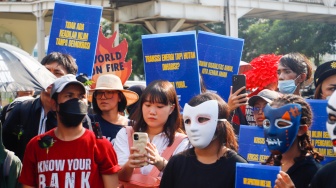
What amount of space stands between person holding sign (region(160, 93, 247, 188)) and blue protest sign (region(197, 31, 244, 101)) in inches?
80.4

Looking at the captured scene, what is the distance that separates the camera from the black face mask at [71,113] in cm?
432

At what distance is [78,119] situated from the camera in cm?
433

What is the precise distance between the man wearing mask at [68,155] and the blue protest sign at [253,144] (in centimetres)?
95

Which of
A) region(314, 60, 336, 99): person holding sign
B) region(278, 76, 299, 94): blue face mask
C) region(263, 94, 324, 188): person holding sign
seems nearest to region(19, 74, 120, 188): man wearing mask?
region(263, 94, 324, 188): person holding sign

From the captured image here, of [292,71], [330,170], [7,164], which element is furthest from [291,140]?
[292,71]

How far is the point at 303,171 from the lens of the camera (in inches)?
150

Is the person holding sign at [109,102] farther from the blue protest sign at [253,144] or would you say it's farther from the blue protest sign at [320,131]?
the blue protest sign at [320,131]

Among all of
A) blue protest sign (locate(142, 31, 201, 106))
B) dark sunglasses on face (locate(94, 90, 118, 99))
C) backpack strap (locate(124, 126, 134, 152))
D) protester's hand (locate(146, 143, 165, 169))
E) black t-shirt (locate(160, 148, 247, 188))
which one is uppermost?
blue protest sign (locate(142, 31, 201, 106))

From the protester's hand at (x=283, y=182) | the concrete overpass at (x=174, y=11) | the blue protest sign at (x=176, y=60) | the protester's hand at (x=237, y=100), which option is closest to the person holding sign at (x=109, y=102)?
the blue protest sign at (x=176, y=60)

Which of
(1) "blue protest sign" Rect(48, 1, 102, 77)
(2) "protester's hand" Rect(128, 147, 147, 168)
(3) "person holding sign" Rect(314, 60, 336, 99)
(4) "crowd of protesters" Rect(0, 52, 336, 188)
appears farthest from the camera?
(1) "blue protest sign" Rect(48, 1, 102, 77)

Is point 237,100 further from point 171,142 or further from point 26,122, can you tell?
point 26,122

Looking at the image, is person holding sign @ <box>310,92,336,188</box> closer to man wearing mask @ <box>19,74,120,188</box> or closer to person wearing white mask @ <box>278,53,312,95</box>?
man wearing mask @ <box>19,74,120,188</box>

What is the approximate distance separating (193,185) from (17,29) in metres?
19.6

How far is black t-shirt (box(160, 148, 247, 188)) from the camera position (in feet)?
13.0
